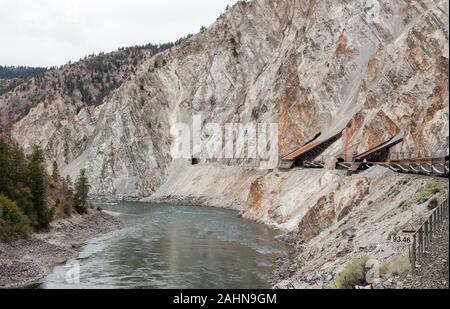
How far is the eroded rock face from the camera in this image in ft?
153

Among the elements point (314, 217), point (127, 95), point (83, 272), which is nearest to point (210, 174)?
point (127, 95)

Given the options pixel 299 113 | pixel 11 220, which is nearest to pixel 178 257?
pixel 11 220

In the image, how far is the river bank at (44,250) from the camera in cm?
2891

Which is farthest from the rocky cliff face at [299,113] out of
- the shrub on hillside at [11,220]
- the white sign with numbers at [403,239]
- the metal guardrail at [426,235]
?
the shrub on hillside at [11,220]

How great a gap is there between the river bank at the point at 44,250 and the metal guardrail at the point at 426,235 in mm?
19837

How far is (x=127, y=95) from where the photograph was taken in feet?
401

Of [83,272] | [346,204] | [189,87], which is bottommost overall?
[83,272]

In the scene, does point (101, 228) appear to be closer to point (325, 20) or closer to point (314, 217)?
point (314, 217)

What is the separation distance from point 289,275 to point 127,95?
9910 cm

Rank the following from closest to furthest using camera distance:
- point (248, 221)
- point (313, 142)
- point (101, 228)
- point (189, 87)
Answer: point (101, 228) < point (248, 221) < point (313, 142) < point (189, 87)

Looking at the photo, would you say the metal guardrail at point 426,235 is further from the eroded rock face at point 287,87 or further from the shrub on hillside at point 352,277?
the eroded rock face at point 287,87

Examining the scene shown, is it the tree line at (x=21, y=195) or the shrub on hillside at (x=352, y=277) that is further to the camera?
the tree line at (x=21, y=195)

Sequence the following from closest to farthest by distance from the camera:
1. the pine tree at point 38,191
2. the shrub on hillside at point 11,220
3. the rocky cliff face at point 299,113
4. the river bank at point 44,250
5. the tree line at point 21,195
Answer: the river bank at point 44,250
the rocky cliff face at point 299,113
the shrub on hillside at point 11,220
the tree line at point 21,195
the pine tree at point 38,191

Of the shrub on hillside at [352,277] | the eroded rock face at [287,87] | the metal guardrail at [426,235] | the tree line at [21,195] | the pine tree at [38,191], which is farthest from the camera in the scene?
the eroded rock face at [287,87]
